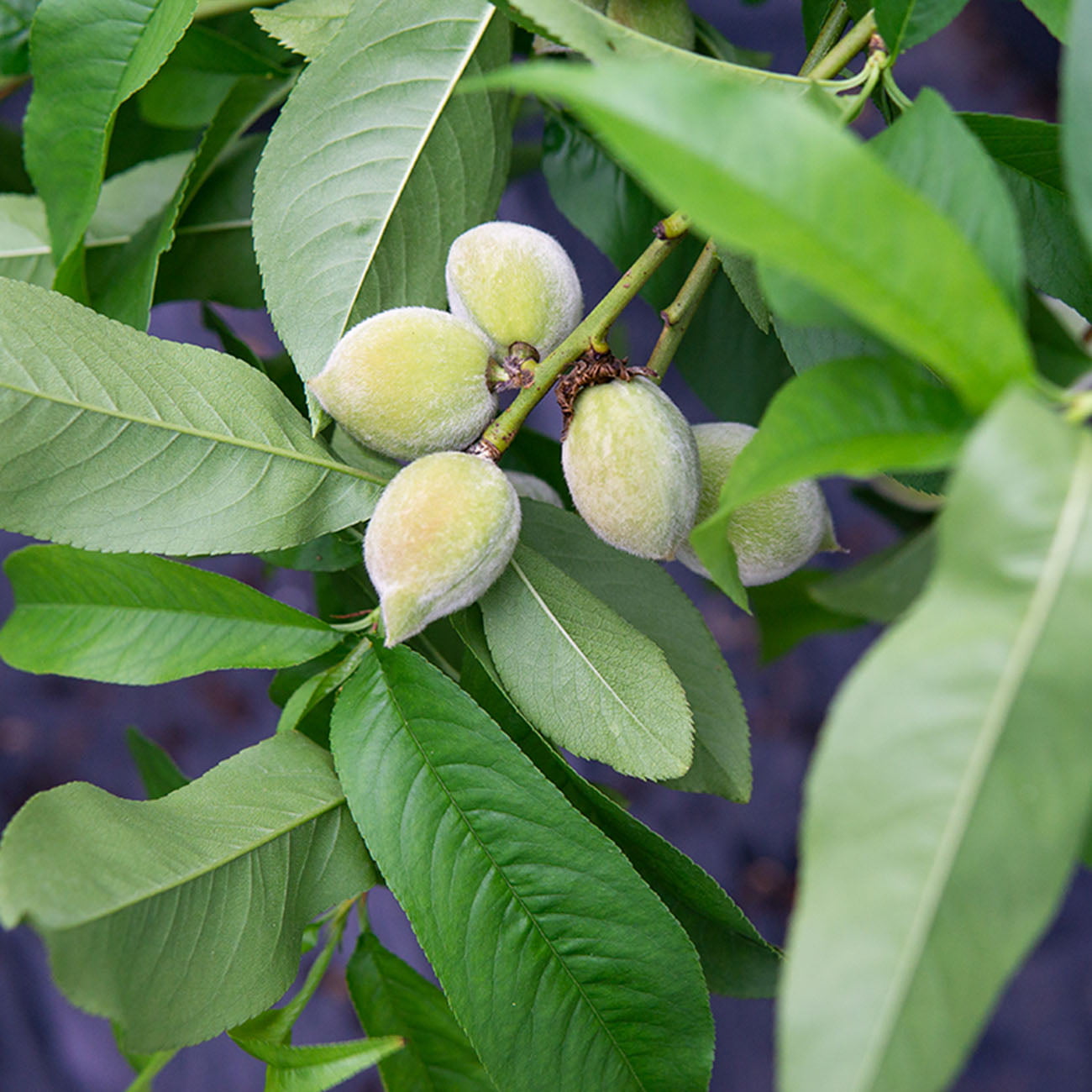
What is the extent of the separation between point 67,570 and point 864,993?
0.48m

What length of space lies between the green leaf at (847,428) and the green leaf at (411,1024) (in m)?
0.49

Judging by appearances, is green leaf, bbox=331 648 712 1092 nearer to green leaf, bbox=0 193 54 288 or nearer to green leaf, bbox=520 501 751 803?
green leaf, bbox=520 501 751 803

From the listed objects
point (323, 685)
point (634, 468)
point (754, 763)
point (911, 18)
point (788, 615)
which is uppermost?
point (911, 18)

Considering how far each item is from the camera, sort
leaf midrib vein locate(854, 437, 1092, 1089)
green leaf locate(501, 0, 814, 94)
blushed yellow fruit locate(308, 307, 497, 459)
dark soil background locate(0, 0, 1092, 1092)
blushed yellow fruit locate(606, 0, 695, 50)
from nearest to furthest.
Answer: leaf midrib vein locate(854, 437, 1092, 1089) < green leaf locate(501, 0, 814, 94) < blushed yellow fruit locate(308, 307, 497, 459) < blushed yellow fruit locate(606, 0, 695, 50) < dark soil background locate(0, 0, 1092, 1092)

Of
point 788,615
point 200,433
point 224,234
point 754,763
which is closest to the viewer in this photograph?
point 200,433

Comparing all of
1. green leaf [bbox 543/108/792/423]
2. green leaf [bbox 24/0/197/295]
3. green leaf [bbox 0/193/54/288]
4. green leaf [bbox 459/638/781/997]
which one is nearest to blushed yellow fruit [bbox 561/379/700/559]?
green leaf [bbox 459/638/781/997]

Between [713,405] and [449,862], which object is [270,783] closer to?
[449,862]

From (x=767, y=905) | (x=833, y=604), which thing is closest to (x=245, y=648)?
(x=833, y=604)

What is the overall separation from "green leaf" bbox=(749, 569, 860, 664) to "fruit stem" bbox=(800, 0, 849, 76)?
0.55 metres

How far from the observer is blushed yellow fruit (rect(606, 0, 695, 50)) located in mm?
620

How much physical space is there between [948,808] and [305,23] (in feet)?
1.86

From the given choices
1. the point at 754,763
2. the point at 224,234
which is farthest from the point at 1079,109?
the point at 754,763

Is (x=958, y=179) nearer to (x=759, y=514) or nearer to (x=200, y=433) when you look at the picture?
(x=759, y=514)

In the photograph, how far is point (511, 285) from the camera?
547 mm
